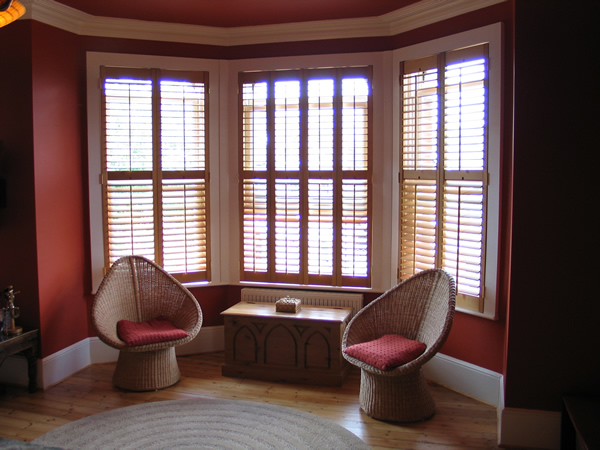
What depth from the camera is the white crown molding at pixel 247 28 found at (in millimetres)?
4012

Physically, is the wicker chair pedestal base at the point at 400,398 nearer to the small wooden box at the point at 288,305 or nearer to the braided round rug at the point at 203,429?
the braided round rug at the point at 203,429

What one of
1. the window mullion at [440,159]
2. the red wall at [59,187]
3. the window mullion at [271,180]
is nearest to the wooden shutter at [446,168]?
the window mullion at [440,159]

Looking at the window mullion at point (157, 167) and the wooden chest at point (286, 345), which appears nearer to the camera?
the wooden chest at point (286, 345)

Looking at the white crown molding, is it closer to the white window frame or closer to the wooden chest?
the white window frame

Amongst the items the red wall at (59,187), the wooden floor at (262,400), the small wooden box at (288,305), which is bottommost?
the wooden floor at (262,400)

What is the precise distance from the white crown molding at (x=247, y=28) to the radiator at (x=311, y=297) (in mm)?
2095

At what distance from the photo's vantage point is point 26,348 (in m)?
3.95

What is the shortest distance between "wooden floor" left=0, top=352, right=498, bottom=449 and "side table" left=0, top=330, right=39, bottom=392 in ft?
Result: 0.48

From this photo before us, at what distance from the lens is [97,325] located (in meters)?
3.93

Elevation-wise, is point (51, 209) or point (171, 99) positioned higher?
point (171, 99)

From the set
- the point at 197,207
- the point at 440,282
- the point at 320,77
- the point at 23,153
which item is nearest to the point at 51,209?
the point at 23,153

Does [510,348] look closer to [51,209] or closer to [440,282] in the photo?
[440,282]

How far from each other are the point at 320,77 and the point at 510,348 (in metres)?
2.57

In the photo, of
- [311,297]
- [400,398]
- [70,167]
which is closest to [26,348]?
[70,167]
